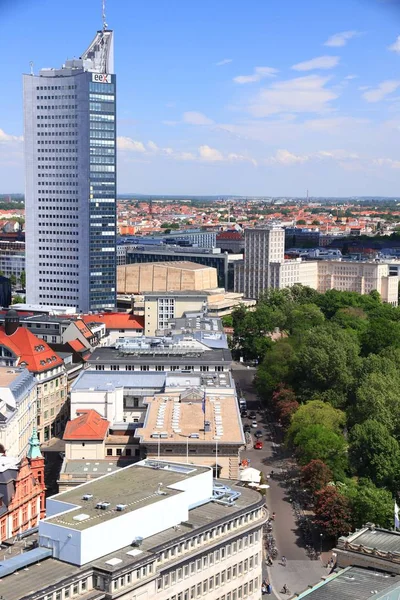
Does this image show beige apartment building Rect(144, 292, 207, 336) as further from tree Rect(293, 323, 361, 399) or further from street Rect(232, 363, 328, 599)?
street Rect(232, 363, 328, 599)

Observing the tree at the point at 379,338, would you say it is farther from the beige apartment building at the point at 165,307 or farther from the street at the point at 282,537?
the street at the point at 282,537

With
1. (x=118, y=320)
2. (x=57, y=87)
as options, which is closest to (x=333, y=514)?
(x=118, y=320)

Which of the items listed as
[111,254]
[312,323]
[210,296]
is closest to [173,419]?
[312,323]

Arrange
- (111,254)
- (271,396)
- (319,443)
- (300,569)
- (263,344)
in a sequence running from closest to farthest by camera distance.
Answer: (300,569)
(319,443)
(271,396)
(263,344)
(111,254)

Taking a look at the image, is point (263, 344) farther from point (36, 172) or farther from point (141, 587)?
point (141, 587)

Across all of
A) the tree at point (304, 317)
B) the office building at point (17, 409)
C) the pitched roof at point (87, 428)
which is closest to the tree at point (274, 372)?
the office building at point (17, 409)

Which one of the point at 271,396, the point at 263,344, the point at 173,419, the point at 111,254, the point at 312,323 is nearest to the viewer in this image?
the point at 173,419
